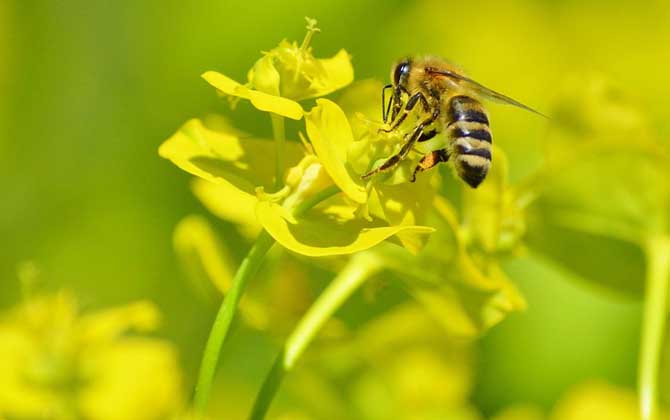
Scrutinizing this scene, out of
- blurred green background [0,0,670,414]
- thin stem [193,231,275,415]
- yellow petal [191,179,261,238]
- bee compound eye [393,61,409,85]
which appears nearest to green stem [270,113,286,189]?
thin stem [193,231,275,415]

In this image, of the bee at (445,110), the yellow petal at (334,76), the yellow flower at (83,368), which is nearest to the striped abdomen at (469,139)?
the bee at (445,110)

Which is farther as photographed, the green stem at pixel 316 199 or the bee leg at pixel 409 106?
the bee leg at pixel 409 106

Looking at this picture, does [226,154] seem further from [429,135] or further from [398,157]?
[429,135]

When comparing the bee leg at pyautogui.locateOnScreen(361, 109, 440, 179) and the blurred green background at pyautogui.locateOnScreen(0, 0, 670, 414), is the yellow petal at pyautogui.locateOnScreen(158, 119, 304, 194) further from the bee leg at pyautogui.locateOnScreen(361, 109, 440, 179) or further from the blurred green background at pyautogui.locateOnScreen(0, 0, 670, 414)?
the blurred green background at pyautogui.locateOnScreen(0, 0, 670, 414)

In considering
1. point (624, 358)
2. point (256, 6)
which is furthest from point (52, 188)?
point (624, 358)

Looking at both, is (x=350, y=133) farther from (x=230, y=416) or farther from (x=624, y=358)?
(x=624, y=358)

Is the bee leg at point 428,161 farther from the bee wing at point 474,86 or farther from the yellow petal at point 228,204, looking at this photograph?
the yellow petal at point 228,204

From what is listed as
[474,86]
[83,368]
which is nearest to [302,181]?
[474,86]
